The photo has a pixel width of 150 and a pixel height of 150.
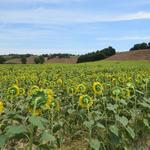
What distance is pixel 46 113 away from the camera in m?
6.00

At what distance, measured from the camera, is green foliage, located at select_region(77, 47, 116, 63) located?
4888 cm

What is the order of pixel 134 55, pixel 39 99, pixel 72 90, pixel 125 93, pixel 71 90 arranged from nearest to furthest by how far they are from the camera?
pixel 39 99, pixel 125 93, pixel 72 90, pixel 71 90, pixel 134 55

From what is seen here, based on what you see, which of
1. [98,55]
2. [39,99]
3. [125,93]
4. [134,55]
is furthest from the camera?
[98,55]

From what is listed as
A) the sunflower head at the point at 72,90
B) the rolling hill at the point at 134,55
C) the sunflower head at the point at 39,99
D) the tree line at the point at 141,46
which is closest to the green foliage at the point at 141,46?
the tree line at the point at 141,46

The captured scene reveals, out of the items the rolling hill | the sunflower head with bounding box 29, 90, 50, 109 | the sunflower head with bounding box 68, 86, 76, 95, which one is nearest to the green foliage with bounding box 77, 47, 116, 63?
the rolling hill

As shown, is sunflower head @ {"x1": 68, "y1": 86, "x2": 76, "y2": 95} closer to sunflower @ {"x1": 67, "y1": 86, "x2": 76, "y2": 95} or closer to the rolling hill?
sunflower @ {"x1": 67, "y1": 86, "x2": 76, "y2": 95}

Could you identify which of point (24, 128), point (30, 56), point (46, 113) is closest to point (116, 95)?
point (46, 113)

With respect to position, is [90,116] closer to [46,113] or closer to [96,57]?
[46,113]

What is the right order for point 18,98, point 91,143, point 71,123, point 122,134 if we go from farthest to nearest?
point 18,98 → point 71,123 → point 122,134 → point 91,143

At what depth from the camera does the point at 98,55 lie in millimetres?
50375

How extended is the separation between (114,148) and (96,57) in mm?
44570

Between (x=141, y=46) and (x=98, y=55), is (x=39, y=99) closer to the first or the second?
(x=98, y=55)

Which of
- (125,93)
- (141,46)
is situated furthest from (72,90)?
(141,46)

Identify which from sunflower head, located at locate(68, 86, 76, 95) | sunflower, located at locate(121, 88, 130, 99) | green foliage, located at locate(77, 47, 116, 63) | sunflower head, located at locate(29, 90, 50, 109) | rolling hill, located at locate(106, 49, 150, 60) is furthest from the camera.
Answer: green foliage, located at locate(77, 47, 116, 63)
